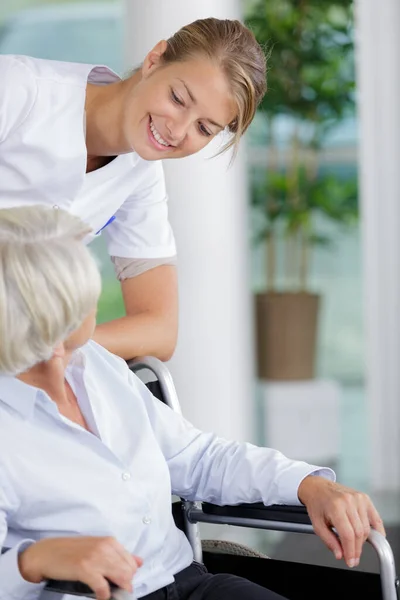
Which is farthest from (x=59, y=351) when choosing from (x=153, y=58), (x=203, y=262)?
(x=203, y=262)

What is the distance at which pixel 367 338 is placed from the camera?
4.57 metres

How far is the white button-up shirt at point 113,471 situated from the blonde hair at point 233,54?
556 millimetres

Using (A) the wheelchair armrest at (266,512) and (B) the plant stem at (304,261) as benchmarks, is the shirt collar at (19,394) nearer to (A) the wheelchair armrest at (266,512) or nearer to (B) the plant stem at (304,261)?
(A) the wheelchair armrest at (266,512)

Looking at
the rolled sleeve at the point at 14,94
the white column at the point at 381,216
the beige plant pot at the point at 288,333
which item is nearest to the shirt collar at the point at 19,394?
the rolled sleeve at the point at 14,94

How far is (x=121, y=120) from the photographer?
200cm

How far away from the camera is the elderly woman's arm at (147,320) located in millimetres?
2068

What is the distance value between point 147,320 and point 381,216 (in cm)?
254

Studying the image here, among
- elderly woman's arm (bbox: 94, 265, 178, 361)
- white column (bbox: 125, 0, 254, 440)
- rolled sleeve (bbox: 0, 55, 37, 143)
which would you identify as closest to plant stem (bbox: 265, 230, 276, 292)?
white column (bbox: 125, 0, 254, 440)

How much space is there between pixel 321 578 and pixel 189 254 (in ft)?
5.37

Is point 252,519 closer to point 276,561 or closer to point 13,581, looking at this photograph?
point 276,561

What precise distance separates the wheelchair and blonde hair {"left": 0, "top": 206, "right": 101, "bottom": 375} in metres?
0.52

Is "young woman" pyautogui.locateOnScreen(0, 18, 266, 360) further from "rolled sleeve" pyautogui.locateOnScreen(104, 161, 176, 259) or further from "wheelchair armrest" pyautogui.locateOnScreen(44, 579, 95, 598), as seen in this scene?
"wheelchair armrest" pyautogui.locateOnScreen(44, 579, 95, 598)

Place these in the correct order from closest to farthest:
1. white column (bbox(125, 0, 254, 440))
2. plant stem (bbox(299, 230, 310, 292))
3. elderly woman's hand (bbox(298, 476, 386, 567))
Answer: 1. elderly woman's hand (bbox(298, 476, 386, 567))
2. white column (bbox(125, 0, 254, 440))
3. plant stem (bbox(299, 230, 310, 292))

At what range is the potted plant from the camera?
505 centimetres
